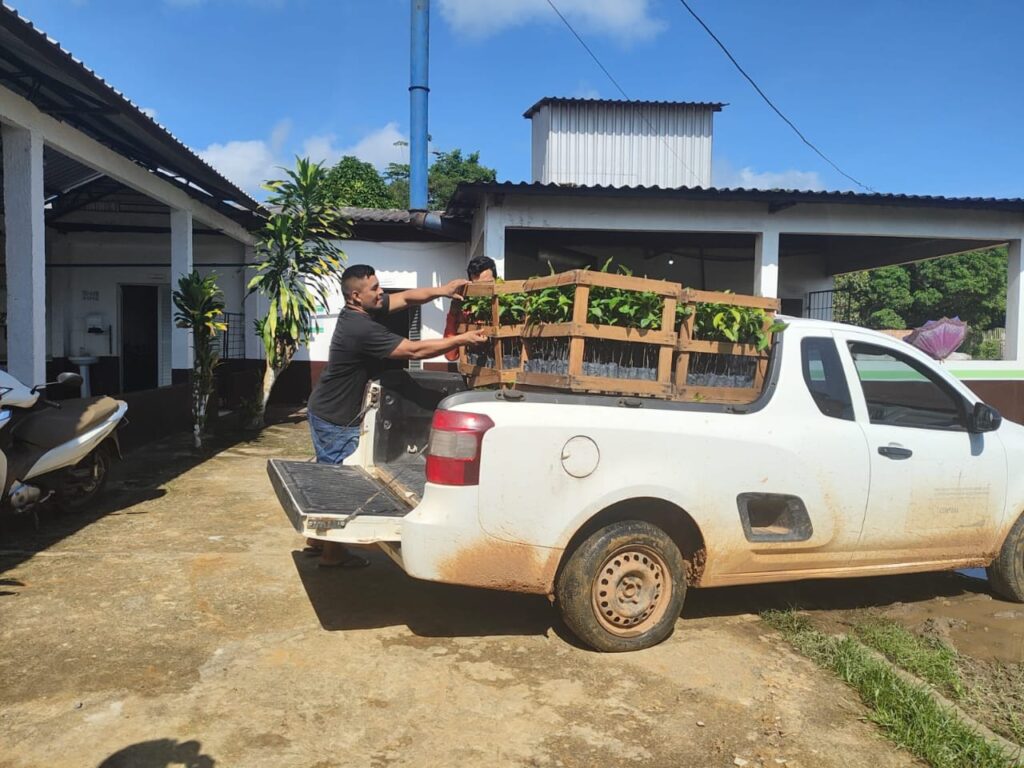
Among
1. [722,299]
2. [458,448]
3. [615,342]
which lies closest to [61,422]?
[458,448]

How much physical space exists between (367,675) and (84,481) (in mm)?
4069

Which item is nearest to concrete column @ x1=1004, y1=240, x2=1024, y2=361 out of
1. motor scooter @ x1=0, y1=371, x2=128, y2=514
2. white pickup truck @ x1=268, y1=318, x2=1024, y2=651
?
white pickup truck @ x1=268, y1=318, x2=1024, y2=651

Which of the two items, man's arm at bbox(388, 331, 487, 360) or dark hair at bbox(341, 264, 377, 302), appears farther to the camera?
dark hair at bbox(341, 264, 377, 302)

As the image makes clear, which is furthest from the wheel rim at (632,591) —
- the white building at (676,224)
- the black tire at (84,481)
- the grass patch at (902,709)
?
the white building at (676,224)

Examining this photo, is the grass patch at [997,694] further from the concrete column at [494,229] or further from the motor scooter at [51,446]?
the concrete column at [494,229]

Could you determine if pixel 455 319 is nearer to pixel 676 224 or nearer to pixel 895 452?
pixel 895 452

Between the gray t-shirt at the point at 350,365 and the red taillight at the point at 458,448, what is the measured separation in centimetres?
122

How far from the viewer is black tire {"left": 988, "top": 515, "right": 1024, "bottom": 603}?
4539 mm

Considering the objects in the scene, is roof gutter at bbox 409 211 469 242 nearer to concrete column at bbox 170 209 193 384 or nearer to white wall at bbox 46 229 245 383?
concrete column at bbox 170 209 193 384

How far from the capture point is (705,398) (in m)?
3.90

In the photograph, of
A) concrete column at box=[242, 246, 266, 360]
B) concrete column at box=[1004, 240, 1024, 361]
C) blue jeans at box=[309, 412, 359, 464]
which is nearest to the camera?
blue jeans at box=[309, 412, 359, 464]

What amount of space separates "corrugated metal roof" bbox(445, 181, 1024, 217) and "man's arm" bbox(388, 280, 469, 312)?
4927mm

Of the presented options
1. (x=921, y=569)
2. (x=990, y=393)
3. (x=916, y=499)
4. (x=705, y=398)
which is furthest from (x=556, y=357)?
(x=990, y=393)

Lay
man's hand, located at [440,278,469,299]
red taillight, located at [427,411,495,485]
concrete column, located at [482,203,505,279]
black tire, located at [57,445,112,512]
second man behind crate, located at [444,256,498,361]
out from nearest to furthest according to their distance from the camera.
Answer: red taillight, located at [427,411,495,485], man's hand, located at [440,278,469,299], second man behind crate, located at [444,256,498,361], black tire, located at [57,445,112,512], concrete column, located at [482,203,505,279]
